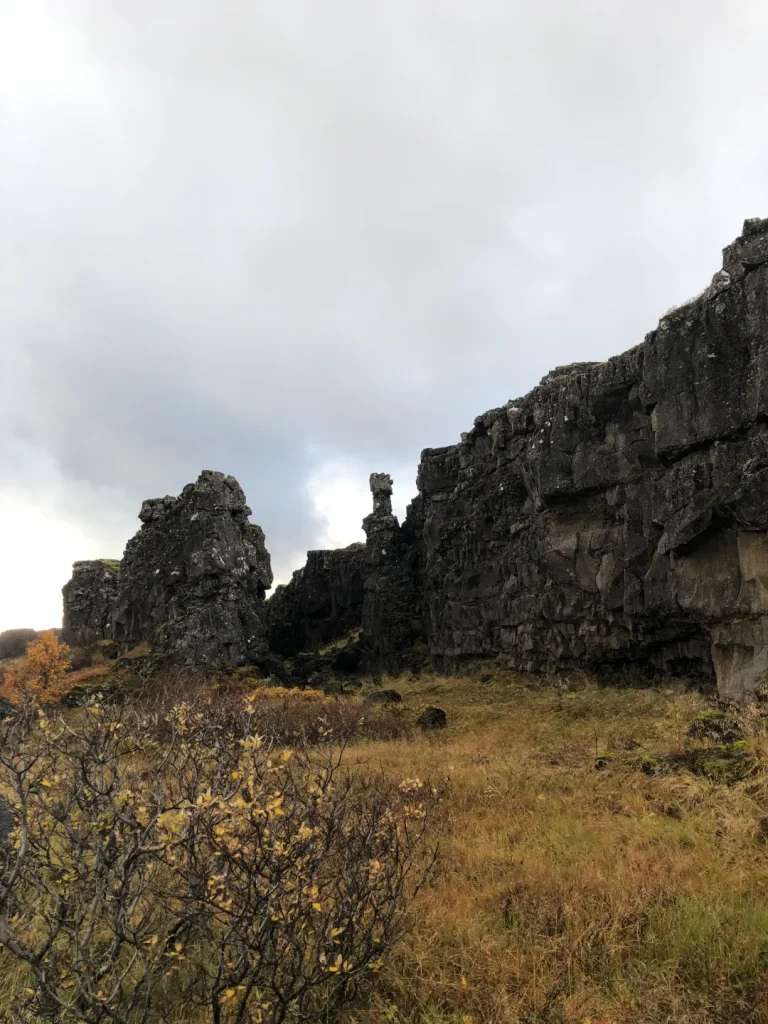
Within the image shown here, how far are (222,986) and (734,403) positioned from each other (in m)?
20.0

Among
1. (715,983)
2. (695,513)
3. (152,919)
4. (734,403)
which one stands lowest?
(715,983)

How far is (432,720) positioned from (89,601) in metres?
38.6

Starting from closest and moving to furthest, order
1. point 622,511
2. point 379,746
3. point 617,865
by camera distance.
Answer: point 617,865, point 379,746, point 622,511

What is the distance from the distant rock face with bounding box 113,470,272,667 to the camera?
128 ft

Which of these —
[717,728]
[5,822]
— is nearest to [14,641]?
[5,822]

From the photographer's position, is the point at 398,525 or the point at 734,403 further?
the point at 398,525

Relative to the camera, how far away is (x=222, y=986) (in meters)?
4.91

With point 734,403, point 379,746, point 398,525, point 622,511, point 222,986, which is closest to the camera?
→ point 222,986

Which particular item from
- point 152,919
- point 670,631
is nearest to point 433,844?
point 152,919

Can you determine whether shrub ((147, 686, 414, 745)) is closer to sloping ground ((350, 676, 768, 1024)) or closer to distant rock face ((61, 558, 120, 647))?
sloping ground ((350, 676, 768, 1024))

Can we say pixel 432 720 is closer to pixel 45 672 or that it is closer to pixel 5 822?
pixel 5 822

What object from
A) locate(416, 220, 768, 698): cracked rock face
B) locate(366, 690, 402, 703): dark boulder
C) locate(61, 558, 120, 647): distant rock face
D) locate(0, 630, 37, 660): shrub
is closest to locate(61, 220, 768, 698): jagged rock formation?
locate(416, 220, 768, 698): cracked rock face

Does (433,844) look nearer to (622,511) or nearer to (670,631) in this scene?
(670,631)

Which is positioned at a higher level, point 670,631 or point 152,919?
point 670,631
